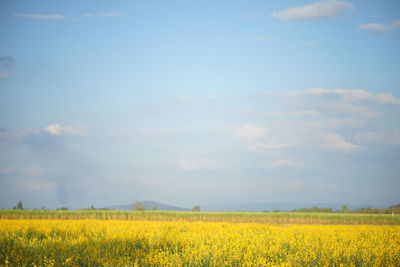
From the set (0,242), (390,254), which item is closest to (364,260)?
(390,254)

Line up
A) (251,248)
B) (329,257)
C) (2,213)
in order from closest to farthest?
(329,257) → (251,248) → (2,213)

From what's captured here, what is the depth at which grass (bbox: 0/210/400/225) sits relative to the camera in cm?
4659

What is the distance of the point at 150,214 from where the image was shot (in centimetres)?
5150

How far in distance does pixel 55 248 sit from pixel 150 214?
3778 cm

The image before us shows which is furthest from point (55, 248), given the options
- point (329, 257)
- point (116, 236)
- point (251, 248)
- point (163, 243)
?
point (329, 257)

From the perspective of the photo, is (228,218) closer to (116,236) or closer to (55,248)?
(116,236)

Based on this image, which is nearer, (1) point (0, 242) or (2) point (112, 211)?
(1) point (0, 242)

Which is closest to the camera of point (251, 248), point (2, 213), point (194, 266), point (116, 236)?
point (194, 266)

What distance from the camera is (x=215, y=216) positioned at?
52.5 metres

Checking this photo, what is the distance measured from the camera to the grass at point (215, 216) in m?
46.6

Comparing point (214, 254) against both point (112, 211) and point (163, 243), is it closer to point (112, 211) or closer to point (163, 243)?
point (163, 243)

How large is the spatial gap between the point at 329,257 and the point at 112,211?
4338cm

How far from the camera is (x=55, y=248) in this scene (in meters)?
14.4

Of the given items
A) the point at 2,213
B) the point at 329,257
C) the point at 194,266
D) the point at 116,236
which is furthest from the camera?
the point at 2,213
